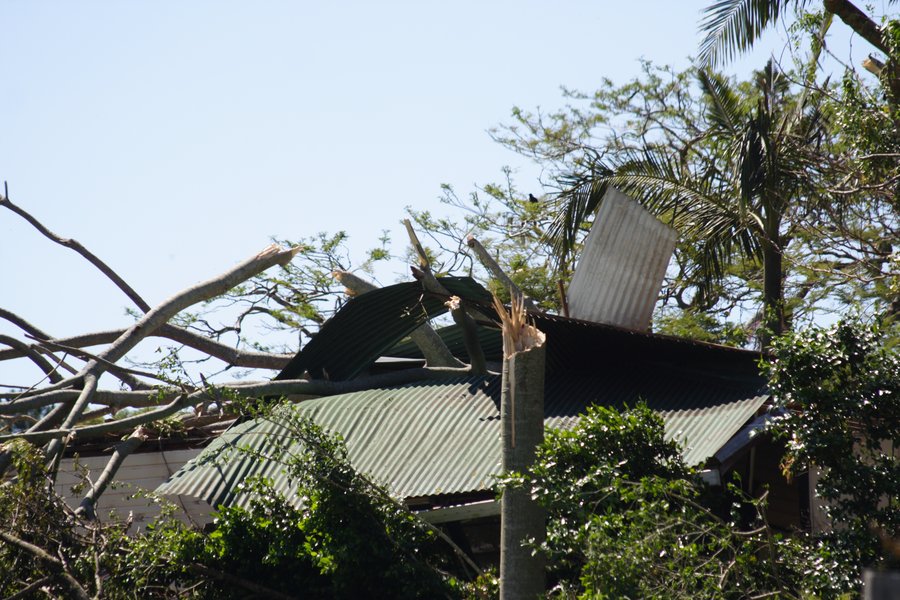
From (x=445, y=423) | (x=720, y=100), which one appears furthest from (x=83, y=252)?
(x=720, y=100)

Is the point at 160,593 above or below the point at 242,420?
Answer: below

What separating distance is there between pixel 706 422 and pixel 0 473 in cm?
637

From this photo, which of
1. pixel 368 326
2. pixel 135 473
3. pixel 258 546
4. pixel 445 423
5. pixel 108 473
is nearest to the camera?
pixel 258 546

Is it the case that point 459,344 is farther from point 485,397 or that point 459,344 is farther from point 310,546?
point 310,546

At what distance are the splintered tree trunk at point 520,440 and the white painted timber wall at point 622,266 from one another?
3.56 m

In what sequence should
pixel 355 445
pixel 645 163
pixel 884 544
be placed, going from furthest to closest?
pixel 645 163
pixel 355 445
pixel 884 544

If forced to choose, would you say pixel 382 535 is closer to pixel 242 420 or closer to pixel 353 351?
pixel 242 420

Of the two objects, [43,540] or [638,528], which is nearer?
[638,528]

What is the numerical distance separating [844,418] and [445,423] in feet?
13.3

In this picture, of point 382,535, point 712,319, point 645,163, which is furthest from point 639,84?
point 382,535

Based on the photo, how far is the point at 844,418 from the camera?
267 inches

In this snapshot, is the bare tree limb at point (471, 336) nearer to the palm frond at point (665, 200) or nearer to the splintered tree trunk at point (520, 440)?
the palm frond at point (665, 200)

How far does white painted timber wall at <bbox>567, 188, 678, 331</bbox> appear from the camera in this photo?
10.6 m

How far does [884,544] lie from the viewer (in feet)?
20.7
